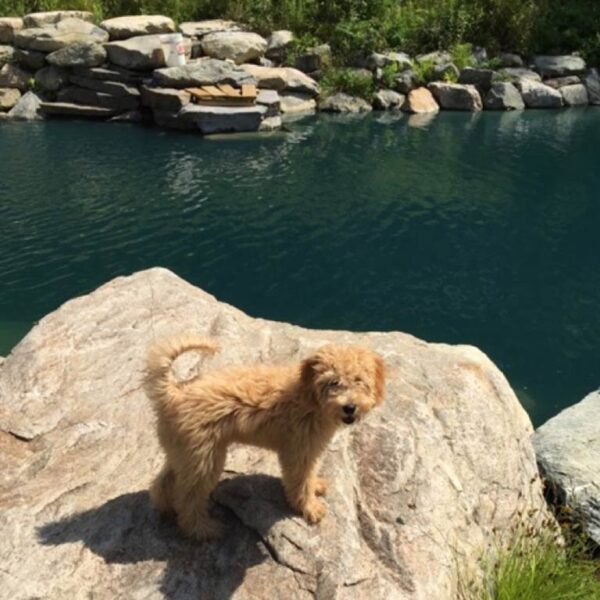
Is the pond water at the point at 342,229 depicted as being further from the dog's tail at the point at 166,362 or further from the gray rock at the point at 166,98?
the dog's tail at the point at 166,362

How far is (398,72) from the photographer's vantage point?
89.1 feet

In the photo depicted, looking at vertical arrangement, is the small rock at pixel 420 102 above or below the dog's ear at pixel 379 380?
below

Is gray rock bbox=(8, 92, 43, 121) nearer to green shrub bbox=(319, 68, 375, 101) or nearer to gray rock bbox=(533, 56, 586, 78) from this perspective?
green shrub bbox=(319, 68, 375, 101)

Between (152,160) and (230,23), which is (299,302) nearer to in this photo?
(152,160)

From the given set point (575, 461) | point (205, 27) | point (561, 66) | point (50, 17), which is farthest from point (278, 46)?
point (575, 461)

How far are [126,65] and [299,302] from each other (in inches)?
612

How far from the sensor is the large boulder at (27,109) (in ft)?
77.4

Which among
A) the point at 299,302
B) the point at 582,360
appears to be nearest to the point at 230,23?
the point at 299,302

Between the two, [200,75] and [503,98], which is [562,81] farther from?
[200,75]

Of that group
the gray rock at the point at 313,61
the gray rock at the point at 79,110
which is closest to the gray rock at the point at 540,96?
the gray rock at the point at 313,61

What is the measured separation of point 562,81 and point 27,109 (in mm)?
21373

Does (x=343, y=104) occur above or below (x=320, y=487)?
below

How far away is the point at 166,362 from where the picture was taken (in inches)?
165

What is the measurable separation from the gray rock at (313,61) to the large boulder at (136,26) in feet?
16.8
